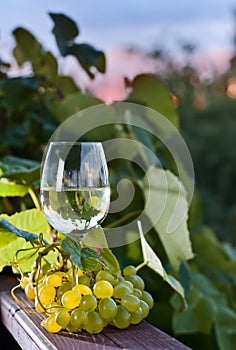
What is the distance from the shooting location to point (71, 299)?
0.62 meters

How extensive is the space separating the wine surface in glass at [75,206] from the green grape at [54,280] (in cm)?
6

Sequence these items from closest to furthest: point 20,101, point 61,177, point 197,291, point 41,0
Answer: point 61,177
point 197,291
point 20,101
point 41,0

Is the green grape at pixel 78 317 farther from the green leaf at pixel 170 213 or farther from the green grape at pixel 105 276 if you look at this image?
the green leaf at pixel 170 213

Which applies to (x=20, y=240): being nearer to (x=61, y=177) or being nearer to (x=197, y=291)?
(x=61, y=177)

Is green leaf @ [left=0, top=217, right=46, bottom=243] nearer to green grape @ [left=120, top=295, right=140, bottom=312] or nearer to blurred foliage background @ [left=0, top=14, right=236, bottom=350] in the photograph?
green grape @ [left=120, top=295, right=140, bottom=312]

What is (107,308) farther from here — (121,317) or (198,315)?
(198,315)

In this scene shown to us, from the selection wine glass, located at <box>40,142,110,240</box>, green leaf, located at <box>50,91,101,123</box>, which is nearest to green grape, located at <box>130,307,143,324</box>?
wine glass, located at <box>40,142,110,240</box>

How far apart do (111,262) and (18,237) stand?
11cm

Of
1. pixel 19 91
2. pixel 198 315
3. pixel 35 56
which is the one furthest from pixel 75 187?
pixel 35 56

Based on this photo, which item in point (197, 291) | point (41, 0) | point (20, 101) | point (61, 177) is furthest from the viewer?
point (41, 0)

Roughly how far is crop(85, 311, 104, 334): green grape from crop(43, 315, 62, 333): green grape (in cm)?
3

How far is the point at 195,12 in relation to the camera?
5.07m

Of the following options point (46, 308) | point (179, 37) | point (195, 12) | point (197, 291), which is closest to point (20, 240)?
point (46, 308)

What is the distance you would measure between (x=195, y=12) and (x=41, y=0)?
3458mm
